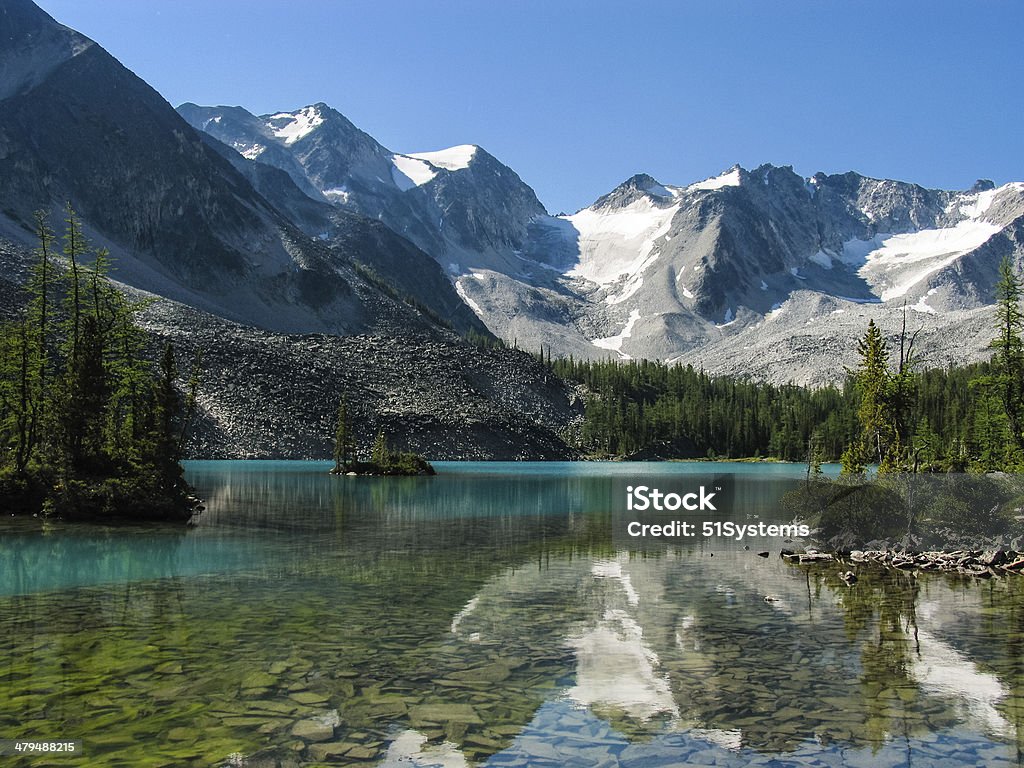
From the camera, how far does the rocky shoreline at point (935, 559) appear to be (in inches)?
1342

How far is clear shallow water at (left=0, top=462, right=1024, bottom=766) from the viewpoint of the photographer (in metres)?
13.2

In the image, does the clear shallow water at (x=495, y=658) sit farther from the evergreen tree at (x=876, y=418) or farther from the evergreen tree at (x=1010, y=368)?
the evergreen tree at (x=876, y=418)

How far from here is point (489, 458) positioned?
163m

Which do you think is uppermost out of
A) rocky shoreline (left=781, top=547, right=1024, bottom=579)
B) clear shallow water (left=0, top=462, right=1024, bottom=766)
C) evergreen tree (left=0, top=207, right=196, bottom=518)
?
evergreen tree (left=0, top=207, right=196, bottom=518)

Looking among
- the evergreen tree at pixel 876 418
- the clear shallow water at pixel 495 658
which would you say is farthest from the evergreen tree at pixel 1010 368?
the clear shallow water at pixel 495 658

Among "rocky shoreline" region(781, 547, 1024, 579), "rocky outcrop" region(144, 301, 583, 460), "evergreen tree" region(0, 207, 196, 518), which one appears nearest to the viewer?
"rocky shoreline" region(781, 547, 1024, 579)

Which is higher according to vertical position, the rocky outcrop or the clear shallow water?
the rocky outcrop

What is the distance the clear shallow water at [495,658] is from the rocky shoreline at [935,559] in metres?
2.35

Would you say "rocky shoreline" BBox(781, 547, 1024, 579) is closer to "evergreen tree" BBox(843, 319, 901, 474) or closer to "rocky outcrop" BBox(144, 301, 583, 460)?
"evergreen tree" BBox(843, 319, 901, 474)

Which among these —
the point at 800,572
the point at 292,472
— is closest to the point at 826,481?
the point at 800,572

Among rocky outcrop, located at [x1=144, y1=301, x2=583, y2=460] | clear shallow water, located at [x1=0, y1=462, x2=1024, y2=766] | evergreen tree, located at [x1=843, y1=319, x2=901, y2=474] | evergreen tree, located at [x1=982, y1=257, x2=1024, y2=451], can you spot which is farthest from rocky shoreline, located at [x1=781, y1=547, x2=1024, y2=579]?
rocky outcrop, located at [x1=144, y1=301, x2=583, y2=460]

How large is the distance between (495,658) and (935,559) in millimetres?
25711

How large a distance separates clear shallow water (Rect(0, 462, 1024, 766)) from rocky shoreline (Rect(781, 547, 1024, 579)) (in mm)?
2345

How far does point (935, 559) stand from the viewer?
3550cm
